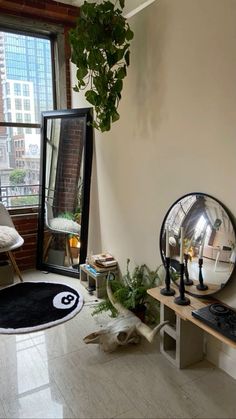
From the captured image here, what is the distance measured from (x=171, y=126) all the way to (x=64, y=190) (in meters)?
1.61

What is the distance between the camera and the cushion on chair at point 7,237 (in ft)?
9.23

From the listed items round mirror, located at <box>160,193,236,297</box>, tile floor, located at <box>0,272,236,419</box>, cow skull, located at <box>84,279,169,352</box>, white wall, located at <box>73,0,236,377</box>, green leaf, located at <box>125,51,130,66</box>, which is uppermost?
green leaf, located at <box>125,51,130,66</box>

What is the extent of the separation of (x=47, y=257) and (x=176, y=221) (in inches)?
74.7

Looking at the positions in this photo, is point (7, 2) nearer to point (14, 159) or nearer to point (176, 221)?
point (14, 159)

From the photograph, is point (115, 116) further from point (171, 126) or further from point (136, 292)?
point (136, 292)

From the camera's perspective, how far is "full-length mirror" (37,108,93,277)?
313 centimetres

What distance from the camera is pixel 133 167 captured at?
99.3 inches

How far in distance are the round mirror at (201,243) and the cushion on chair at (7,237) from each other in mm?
1550

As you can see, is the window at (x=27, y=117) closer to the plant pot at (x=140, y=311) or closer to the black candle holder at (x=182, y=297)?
the plant pot at (x=140, y=311)

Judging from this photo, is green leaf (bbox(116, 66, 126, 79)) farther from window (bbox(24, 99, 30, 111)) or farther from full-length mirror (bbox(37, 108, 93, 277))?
window (bbox(24, 99, 30, 111))

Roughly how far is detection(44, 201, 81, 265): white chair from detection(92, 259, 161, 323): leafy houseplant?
0.89 metres

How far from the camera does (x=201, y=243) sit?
73.8 inches

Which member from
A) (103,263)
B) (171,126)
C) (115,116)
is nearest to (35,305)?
(103,263)

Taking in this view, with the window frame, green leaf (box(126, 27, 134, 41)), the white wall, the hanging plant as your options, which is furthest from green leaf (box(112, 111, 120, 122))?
the window frame
